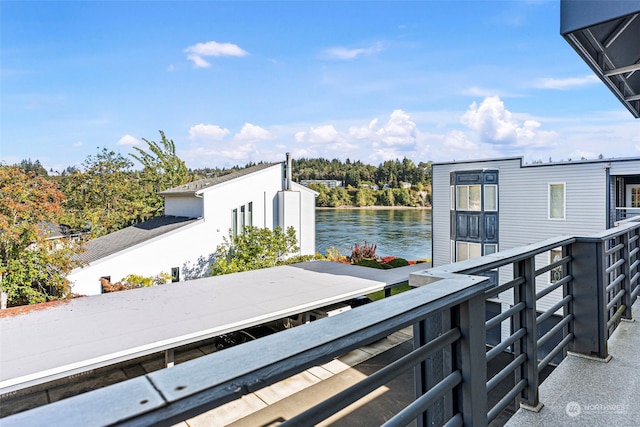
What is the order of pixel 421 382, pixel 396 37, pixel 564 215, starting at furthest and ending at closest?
pixel 396 37 < pixel 564 215 < pixel 421 382

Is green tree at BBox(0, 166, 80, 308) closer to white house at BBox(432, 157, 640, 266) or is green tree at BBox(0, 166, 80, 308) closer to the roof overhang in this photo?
the roof overhang

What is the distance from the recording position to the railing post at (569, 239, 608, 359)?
237cm

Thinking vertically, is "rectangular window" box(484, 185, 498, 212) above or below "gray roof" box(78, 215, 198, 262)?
above

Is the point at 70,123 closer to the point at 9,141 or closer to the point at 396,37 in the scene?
the point at 9,141

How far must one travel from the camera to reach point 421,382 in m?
1.29

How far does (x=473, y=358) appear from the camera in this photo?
1.25 m

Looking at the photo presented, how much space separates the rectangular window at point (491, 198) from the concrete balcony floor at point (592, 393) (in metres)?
11.9

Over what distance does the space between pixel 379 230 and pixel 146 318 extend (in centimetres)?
2434

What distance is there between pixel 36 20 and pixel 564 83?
81.0 feet

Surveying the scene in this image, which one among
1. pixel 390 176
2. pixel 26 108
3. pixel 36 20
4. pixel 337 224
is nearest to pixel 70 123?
pixel 26 108

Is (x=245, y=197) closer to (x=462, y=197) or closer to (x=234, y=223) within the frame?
(x=234, y=223)

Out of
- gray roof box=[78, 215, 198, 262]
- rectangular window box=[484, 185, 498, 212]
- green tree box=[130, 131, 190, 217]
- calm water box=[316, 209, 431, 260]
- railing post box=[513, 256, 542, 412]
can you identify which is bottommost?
calm water box=[316, 209, 431, 260]

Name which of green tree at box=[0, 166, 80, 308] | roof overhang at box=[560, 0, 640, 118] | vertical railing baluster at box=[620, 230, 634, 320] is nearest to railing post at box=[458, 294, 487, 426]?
roof overhang at box=[560, 0, 640, 118]

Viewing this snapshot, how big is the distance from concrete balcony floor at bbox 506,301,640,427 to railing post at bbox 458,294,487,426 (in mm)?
757
